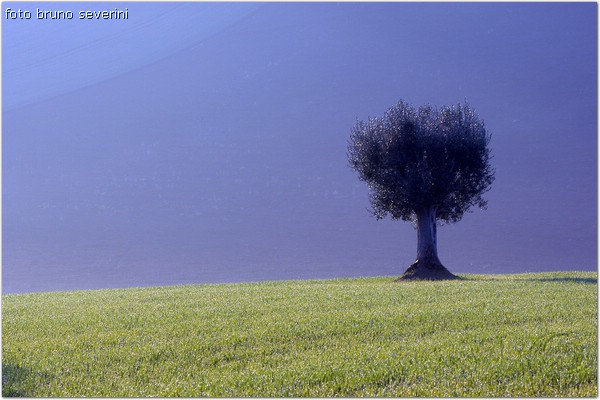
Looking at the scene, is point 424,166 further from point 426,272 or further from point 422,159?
point 426,272

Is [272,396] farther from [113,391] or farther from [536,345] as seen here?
[536,345]

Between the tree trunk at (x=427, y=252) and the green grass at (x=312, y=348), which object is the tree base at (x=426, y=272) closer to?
the tree trunk at (x=427, y=252)

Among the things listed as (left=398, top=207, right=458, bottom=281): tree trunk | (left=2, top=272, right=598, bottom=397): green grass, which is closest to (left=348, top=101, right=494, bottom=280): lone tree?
(left=398, top=207, right=458, bottom=281): tree trunk

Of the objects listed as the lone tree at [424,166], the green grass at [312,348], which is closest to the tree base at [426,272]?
the lone tree at [424,166]

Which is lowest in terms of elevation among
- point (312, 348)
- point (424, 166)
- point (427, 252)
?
point (312, 348)

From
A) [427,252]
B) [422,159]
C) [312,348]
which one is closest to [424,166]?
[422,159]

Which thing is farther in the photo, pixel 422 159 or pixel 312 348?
pixel 422 159

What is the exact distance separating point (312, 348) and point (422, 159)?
2223cm

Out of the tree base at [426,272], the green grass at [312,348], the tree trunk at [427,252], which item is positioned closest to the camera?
the green grass at [312,348]

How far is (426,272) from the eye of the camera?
33.6m

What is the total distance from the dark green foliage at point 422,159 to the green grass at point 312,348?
1426cm

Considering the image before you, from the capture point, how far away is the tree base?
108 ft

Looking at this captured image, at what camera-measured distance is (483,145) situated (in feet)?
112

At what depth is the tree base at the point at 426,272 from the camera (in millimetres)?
33000
